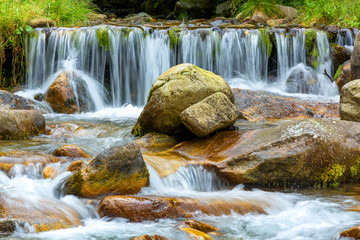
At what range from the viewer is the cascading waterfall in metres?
11.2

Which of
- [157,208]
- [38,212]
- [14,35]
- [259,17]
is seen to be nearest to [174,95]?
[157,208]

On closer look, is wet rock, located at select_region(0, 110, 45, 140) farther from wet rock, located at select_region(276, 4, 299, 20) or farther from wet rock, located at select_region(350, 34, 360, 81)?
wet rock, located at select_region(276, 4, 299, 20)

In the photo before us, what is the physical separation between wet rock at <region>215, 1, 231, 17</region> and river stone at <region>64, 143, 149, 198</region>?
14.0 m

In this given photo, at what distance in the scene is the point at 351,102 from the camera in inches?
242

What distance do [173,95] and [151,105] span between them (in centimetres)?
41

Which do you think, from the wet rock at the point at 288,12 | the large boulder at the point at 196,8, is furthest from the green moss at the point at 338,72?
the large boulder at the point at 196,8

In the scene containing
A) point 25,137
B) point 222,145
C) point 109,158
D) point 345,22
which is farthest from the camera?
point 345,22

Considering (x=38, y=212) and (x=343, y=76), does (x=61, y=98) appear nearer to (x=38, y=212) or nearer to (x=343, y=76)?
(x=38, y=212)

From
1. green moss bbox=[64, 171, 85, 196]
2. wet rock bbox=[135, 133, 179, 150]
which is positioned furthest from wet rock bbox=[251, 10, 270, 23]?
green moss bbox=[64, 171, 85, 196]

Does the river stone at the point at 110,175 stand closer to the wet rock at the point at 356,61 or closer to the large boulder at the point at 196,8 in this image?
the wet rock at the point at 356,61

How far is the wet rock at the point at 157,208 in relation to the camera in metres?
3.91

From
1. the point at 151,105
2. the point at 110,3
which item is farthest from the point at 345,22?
the point at 110,3

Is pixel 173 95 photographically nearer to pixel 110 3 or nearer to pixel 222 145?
pixel 222 145

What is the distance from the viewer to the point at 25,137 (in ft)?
22.1
